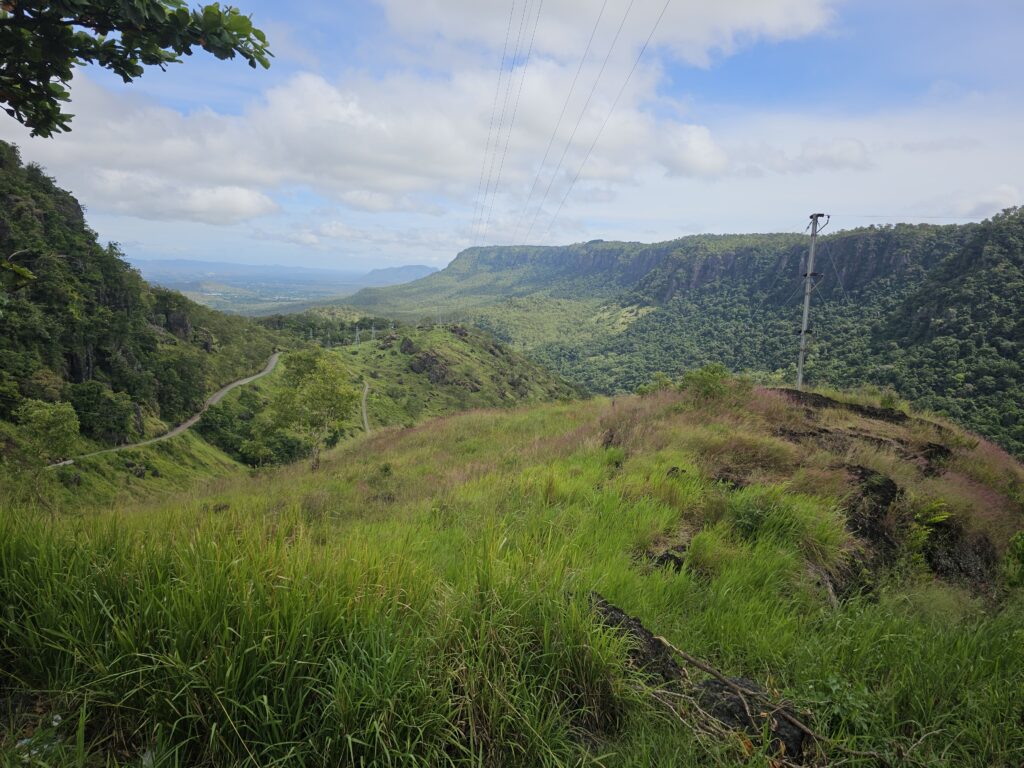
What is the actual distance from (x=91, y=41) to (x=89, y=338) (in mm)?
85194

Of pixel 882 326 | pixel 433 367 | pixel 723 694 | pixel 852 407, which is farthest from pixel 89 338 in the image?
pixel 882 326

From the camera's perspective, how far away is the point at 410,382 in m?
103

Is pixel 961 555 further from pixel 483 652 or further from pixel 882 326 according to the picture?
pixel 882 326

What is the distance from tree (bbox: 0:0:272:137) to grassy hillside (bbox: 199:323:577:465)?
5722cm

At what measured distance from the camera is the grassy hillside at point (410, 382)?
234 feet

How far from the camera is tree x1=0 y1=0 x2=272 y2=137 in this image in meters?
2.17

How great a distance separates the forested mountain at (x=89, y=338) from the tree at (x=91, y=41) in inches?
2104

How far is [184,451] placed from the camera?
6138 centimetres

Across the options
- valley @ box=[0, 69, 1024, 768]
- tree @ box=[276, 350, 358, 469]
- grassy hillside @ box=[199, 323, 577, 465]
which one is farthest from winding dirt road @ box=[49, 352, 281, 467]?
valley @ box=[0, 69, 1024, 768]

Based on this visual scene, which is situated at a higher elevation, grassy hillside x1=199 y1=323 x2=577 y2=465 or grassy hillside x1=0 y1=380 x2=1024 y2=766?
grassy hillside x1=0 y1=380 x2=1024 y2=766

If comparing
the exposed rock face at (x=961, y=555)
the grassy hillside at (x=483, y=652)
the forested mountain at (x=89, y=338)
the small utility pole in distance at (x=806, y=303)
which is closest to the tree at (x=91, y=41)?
the grassy hillside at (x=483, y=652)

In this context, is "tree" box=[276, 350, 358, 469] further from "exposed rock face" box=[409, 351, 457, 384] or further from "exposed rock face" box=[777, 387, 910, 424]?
"exposed rock face" box=[409, 351, 457, 384]

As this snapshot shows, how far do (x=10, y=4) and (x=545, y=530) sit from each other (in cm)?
471

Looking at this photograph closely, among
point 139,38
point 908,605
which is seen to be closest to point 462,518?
point 908,605
